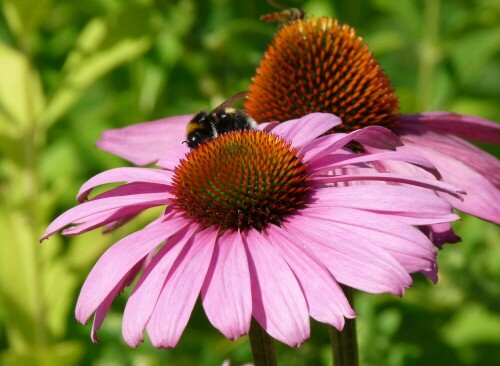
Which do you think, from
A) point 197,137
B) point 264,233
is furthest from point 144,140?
point 264,233

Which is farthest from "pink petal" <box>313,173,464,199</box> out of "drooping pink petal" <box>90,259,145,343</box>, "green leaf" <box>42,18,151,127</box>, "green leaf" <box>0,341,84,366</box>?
"green leaf" <box>42,18,151,127</box>

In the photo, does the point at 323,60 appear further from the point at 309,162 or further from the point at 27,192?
the point at 27,192

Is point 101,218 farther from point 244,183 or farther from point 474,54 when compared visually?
point 474,54

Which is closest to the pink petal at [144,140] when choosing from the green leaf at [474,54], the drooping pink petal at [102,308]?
the drooping pink petal at [102,308]

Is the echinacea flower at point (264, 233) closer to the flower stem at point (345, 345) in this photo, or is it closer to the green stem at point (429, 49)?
the flower stem at point (345, 345)

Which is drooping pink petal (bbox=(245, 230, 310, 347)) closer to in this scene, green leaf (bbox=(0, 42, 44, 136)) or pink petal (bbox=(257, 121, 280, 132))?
pink petal (bbox=(257, 121, 280, 132))

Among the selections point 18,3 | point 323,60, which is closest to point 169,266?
point 323,60
